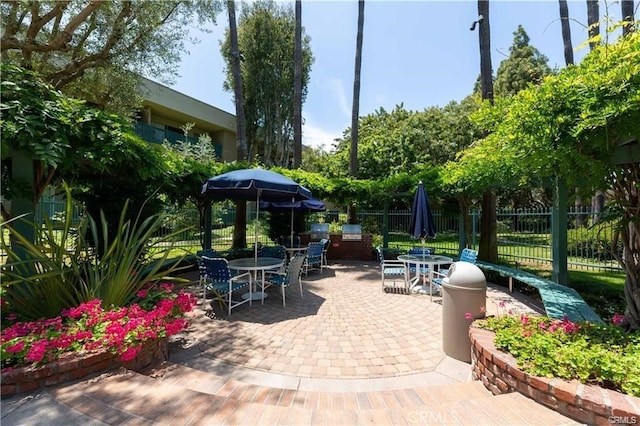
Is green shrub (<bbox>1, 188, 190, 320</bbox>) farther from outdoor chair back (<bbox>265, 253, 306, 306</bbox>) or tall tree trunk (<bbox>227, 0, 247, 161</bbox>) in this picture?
tall tree trunk (<bbox>227, 0, 247, 161</bbox>)

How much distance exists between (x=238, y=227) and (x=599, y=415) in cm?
1026

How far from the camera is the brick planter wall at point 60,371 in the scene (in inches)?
88.0

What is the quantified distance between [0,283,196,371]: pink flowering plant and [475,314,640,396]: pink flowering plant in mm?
3322

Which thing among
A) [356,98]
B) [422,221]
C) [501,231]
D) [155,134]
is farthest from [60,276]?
[155,134]

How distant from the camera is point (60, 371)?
2365 mm

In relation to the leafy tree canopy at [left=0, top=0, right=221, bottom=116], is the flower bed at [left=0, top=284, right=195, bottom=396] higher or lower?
lower

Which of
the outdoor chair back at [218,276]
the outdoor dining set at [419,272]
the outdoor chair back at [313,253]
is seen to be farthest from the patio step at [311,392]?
Answer: the outdoor chair back at [313,253]

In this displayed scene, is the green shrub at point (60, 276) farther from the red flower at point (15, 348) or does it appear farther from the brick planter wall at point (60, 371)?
the brick planter wall at point (60, 371)

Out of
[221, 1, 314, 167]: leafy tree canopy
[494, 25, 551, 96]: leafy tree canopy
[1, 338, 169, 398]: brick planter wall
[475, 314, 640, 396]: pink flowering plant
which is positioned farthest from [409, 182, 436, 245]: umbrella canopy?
[494, 25, 551, 96]: leafy tree canopy

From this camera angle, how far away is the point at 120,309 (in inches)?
127

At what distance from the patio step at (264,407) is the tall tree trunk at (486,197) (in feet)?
23.4

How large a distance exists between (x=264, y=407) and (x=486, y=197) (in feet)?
28.5

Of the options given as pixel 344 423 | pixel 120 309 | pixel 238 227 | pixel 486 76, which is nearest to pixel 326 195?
pixel 238 227

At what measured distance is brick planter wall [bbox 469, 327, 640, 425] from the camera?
6.10 feet
